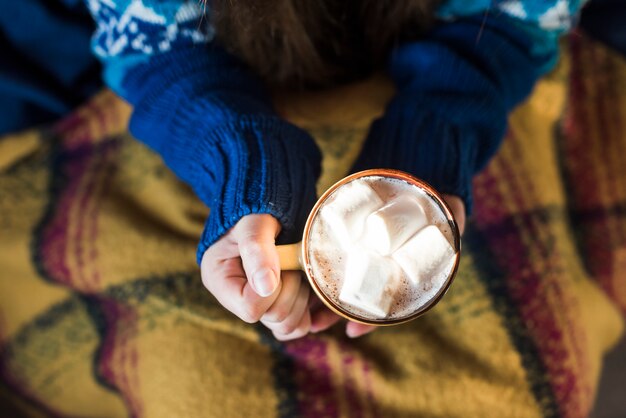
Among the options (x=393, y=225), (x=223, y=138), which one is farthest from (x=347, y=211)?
(x=223, y=138)

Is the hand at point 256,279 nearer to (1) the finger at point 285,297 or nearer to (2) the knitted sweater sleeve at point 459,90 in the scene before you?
(1) the finger at point 285,297

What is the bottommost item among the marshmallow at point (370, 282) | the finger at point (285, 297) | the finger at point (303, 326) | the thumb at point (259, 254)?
the finger at point (303, 326)

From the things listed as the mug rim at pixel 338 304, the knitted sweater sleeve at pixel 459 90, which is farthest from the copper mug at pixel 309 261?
the knitted sweater sleeve at pixel 459 90

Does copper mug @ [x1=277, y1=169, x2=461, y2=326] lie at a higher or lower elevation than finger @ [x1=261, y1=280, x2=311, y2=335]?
higher

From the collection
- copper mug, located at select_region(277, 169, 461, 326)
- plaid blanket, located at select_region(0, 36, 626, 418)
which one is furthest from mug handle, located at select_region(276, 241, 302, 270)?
plaid blanket, located at select_region(0, 36, 626, 418)

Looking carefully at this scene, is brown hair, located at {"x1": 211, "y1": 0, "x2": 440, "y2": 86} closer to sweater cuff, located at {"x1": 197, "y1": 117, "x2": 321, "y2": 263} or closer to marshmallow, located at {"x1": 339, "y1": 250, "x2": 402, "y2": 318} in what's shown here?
sweater cuff, located at {"x1": 197, "y1": 117, "x2": 321, "y2": 263}
